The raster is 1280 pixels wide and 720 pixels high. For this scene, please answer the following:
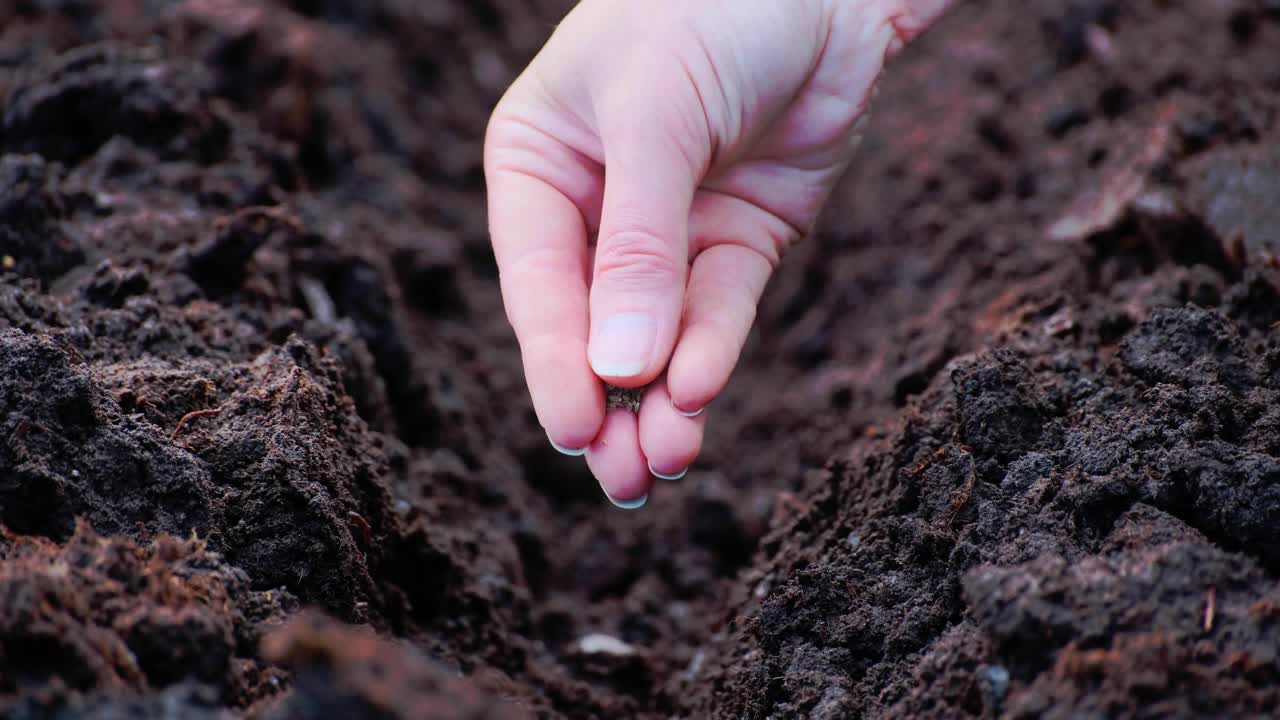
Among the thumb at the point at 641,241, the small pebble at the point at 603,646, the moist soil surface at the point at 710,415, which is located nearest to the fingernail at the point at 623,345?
the thumb at the point at 641,241

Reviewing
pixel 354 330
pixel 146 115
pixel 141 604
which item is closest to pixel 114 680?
pixel 141 604

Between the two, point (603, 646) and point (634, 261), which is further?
point (603, 646)

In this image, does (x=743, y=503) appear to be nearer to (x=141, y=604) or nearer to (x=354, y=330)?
(x=354, y=330)

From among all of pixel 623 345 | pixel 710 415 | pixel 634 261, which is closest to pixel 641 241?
pixel 634 261

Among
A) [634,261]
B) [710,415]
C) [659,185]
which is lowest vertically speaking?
[634,261]

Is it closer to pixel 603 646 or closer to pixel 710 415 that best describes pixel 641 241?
pixel 603 646

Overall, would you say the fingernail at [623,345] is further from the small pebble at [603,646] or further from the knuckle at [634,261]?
the small pebble at [603,646]

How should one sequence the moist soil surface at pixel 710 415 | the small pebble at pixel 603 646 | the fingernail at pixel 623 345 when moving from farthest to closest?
1. the small pebble at pixel 603 646
2. the fingernail at pixel 623 345
3. the moist soil surface at pixel 710 415
